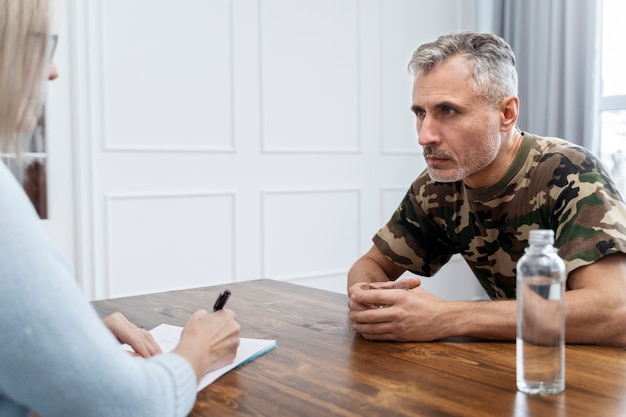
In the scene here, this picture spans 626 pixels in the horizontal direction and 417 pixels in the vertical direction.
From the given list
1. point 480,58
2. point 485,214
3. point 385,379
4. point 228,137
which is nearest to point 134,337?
point 385,379

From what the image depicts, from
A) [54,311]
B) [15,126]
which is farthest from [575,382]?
[15,126]

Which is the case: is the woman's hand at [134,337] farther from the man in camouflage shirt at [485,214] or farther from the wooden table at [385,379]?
the man in camouflage shirt at [485,214]

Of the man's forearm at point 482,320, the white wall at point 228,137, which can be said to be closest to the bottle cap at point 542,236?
the man's forearm at point 482,320

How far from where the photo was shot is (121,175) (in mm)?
3217

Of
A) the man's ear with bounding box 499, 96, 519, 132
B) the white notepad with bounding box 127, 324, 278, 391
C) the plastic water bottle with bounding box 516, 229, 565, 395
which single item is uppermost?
the man's ear with bounding box 499, 96, 519, 132

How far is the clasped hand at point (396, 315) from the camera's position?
1289mm

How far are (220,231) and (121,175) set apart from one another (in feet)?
2.01

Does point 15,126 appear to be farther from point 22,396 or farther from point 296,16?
point 296,16

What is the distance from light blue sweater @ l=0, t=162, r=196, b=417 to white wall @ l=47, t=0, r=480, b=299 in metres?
2.47

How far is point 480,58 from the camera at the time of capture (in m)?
1.71

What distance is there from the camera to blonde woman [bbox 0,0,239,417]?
0.72 m

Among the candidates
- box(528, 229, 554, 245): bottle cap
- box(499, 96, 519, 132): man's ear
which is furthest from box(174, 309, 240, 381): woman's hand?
box(499, 96, 519, 132): man's ear

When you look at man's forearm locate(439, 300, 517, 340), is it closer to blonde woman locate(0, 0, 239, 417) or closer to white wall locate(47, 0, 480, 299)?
blonde woman locate(0, 0, 239, 417)

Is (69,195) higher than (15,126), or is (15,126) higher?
(15,126)
